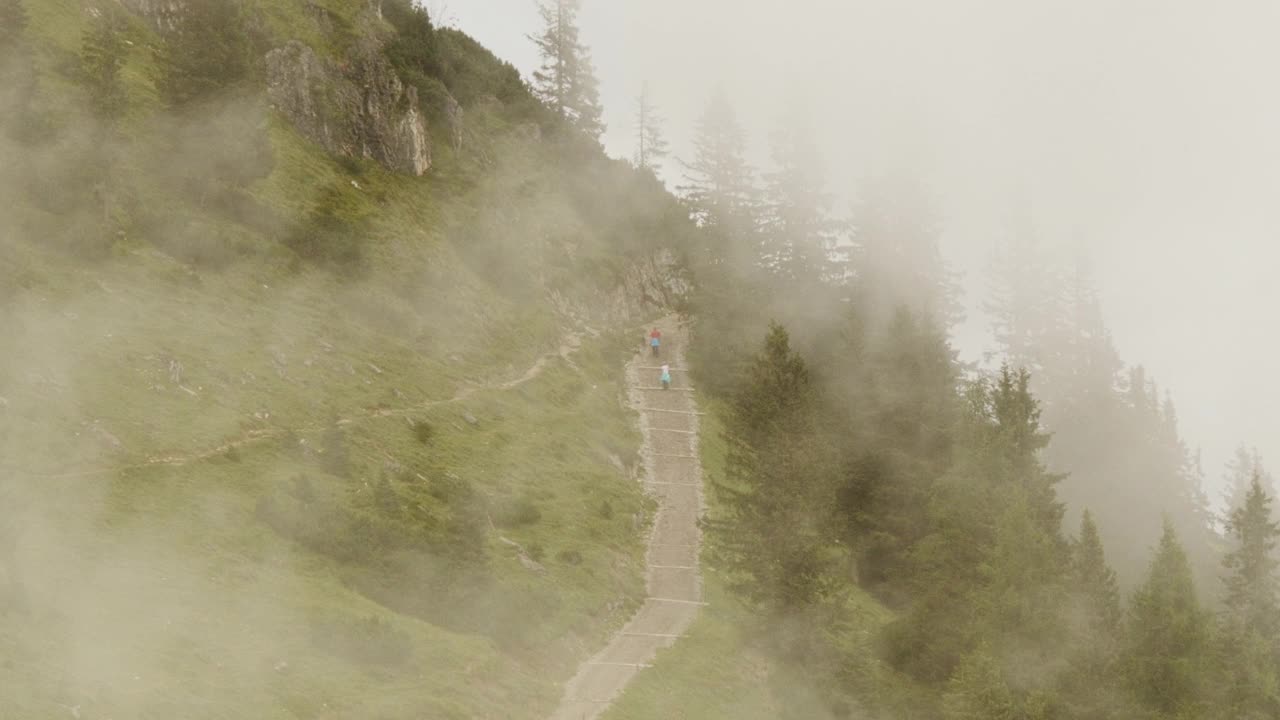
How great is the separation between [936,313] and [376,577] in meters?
63.5

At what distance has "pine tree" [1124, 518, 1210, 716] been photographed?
4828 centimetres

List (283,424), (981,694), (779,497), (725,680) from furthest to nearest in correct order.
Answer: (283,424) < (779,497) < (725,680) < (981,694)

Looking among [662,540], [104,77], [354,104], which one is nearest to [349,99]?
[354,104]

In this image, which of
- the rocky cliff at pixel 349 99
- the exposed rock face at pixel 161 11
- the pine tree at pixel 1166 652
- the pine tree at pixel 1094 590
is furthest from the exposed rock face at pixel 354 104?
the pine tree at pixel 1166 652

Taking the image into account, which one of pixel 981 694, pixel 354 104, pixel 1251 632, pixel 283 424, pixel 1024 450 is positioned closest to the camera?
pixel 981 694

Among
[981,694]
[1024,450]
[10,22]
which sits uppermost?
[10,22]

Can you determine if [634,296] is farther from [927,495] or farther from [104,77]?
[104,77]

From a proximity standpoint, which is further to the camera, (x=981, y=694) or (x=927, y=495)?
(x=927, y=495)

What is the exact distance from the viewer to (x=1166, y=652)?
50.0m

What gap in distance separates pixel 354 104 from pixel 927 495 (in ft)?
149

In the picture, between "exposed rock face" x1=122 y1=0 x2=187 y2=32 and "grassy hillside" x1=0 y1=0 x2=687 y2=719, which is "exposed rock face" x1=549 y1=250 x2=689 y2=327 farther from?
"exposed rock face" x1=122 y1=0 x2=187 y2=32

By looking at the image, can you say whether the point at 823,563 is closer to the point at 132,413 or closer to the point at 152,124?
the point at 132,413

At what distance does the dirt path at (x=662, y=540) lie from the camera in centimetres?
3794

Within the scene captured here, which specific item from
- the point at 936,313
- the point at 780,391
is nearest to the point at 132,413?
the point at 780,391
